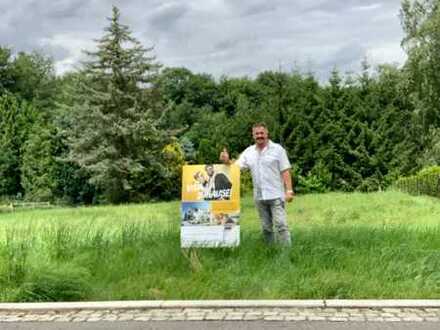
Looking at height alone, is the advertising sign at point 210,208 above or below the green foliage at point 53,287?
above

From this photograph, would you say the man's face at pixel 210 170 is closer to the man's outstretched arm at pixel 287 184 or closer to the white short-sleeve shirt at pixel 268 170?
the white short-sleeve shirt at pixel 268 170

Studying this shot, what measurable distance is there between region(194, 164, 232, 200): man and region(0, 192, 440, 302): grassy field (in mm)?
722

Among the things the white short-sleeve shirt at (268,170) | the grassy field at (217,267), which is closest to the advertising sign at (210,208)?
the grassy field at (217,267)

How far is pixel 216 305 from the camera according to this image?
689cm

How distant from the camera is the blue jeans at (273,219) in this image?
901 cm

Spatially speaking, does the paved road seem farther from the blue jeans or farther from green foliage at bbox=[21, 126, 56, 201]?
green foliage at bbox=[21, 126, 56, 201]

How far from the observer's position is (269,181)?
902 centimetres

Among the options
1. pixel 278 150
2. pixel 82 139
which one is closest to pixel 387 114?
pixel 82 139

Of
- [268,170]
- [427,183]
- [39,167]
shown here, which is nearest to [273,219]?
[268,170]

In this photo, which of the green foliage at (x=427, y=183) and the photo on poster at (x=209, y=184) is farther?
the green foliage at (x=427, y=183)

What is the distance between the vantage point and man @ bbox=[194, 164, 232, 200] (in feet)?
28.0

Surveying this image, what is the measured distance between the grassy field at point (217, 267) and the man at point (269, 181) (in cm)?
29

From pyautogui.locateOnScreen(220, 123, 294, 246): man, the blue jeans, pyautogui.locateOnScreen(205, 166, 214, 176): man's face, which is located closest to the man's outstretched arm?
pyautogui.locateOnScreen(220, 123, 294, 246): man

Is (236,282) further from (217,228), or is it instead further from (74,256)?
(74,256)
